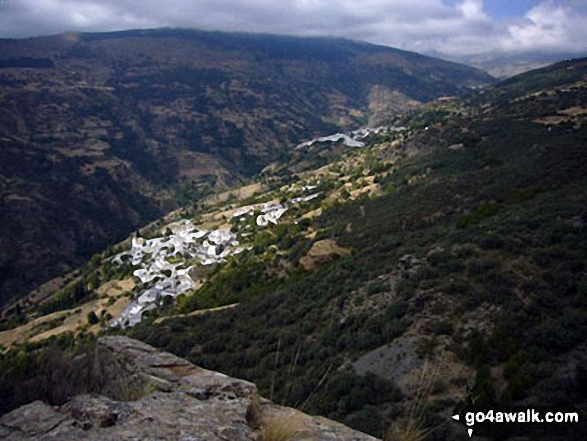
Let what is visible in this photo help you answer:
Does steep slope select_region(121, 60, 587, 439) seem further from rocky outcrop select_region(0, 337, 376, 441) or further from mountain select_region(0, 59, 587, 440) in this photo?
rocky outcrop select_region(0, 337, 376, 441)

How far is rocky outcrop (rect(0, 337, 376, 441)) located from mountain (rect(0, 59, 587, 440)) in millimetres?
506

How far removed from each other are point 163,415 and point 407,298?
50.5ft

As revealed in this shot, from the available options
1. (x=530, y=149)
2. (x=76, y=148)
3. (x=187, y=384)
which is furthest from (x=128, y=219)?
(x=187, y=384)

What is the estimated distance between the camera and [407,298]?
61.8 ft

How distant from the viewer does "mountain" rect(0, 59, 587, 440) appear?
11953 millimetres

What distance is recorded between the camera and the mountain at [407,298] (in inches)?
471

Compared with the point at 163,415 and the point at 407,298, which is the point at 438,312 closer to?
the point at 407,298

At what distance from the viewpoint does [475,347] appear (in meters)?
13.6

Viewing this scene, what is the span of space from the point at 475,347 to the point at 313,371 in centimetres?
567

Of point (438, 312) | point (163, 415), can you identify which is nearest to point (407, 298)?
point (438, 312)

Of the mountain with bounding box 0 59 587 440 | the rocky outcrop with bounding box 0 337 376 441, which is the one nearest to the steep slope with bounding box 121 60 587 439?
the mountain with bounding box 0 59 587 440

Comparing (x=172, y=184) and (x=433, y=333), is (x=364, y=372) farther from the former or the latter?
(x=172, y=184)

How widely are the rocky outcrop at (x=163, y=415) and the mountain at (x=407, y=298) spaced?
1.66 ft

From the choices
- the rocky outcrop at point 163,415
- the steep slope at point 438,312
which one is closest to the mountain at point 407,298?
the steep slope at point 438,312
